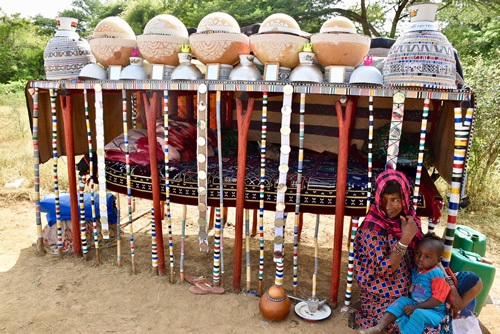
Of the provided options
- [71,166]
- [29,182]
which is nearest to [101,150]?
[71,166]

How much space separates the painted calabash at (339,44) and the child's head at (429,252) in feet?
4.07

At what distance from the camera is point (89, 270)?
3510 millimetres

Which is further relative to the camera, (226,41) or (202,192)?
(202,192)

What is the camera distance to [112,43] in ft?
10.0

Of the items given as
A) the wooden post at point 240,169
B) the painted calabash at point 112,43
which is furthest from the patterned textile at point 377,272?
the painted calabash at point 112,43

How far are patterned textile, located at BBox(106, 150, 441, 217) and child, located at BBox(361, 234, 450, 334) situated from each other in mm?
481

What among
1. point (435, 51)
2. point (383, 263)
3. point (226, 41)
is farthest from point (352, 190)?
point (226, 41)

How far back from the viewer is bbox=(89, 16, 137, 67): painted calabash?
3065mm

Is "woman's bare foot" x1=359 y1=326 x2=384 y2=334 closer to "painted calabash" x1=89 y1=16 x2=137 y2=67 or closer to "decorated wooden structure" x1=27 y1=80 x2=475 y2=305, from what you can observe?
"decorated wooden structure" x1=27 y1=80 x2=475 y2=305

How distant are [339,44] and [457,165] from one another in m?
1.07

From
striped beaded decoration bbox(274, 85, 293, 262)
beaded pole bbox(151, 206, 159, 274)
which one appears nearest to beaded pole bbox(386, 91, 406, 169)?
striped beaded decoration bbox(274, 85, 293, 262)

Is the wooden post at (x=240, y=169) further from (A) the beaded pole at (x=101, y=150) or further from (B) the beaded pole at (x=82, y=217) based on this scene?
(B) the beaded pole at (x=82, y=217)

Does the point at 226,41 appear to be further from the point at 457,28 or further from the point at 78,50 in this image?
the point at 457,28

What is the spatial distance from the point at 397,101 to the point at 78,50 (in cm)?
262
